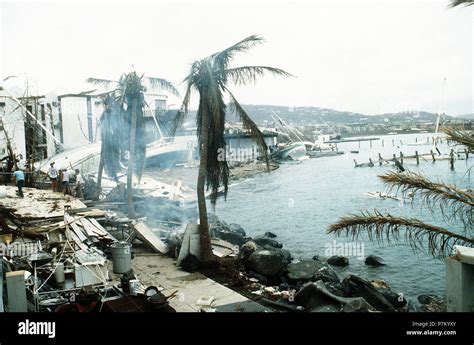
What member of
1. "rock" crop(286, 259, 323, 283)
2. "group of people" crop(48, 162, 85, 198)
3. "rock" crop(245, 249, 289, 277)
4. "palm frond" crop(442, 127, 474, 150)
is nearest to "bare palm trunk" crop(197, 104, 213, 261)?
"rock" crop(245, 249, 289, 277)

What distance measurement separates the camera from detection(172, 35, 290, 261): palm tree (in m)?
7.85

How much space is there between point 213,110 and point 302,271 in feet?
14.2

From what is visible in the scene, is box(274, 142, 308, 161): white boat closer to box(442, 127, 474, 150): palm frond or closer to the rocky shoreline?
the rocky shoreline

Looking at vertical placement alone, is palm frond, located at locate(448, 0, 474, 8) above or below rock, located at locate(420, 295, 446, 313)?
above

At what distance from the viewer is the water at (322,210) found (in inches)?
462

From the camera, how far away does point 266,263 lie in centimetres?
847

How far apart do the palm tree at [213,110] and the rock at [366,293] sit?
3056mm

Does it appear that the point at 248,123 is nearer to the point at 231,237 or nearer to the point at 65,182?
the point at 231,237

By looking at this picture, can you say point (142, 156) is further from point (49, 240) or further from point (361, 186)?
point (361, 186)

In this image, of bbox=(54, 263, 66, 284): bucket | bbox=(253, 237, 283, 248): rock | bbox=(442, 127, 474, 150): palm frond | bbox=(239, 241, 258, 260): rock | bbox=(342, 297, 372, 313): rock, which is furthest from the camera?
bbox=(253, 237, 283, 248): rock

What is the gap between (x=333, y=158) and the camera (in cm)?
3797

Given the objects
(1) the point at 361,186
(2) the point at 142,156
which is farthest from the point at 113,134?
Result: (1) the point at 361,186

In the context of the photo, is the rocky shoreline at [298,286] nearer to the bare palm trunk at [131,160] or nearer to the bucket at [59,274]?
the bucket at [59,274]

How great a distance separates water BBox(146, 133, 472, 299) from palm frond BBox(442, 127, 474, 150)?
281 inches
